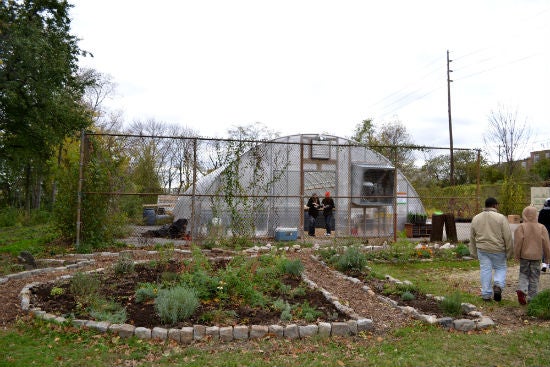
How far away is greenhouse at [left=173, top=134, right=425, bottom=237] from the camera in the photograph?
517 inches

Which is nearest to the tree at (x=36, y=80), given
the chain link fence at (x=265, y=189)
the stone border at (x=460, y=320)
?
the chain link fence at (x=265, y=189)

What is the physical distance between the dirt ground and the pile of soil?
386 mm

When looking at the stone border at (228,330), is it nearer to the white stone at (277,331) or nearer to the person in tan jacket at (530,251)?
the white stone at (277,331)

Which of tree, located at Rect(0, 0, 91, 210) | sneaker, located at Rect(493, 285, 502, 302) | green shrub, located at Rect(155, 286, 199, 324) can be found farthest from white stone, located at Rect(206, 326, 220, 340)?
tree, located at Rect(0, 0, 91, 210)

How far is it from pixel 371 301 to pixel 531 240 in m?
2.83

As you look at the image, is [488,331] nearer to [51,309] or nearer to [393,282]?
[393,282]

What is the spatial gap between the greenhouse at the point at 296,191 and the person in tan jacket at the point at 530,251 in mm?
6558

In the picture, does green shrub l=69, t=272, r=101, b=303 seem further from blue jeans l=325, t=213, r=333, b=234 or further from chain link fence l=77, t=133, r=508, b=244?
blue jeans l=325, t=213, r=333, b=234

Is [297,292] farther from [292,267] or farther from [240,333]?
[240,333]

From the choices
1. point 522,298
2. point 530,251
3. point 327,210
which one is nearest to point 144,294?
point 522,298

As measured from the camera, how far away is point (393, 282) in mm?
8516

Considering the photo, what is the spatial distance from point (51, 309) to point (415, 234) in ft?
41.8

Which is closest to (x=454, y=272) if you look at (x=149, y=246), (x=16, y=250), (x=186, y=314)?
(x=186, y=314)

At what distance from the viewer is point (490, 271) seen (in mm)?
7621
